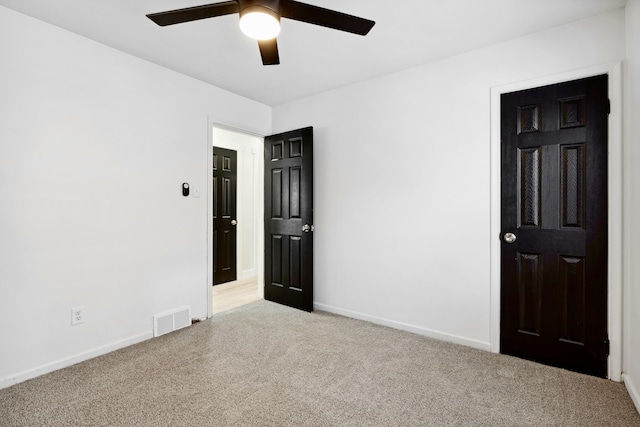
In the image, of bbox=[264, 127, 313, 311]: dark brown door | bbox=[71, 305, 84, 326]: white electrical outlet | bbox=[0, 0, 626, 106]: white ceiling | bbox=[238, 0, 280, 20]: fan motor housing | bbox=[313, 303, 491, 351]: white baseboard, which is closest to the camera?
bbox=[238, 0, 280, 20]: fan motor housing

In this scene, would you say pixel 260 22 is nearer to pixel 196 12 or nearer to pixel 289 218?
pixel 196 12

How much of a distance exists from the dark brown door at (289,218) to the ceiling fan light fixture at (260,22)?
185 centimetres

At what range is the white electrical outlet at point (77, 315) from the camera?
249 centimetres

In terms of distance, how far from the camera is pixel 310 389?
213 centimetres

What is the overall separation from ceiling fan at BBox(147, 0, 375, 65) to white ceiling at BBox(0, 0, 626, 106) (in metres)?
0.42

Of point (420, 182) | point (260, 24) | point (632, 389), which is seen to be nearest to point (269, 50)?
point (260, 24)

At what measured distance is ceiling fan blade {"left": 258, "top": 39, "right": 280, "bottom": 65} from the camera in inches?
76.3

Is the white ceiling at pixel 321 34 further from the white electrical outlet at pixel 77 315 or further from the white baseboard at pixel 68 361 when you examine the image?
the white baseboard at pixel 68 361

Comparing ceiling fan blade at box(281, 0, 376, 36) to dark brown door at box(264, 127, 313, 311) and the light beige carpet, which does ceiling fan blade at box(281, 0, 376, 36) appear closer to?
dark brown door at box(264, 127, 313, 311)

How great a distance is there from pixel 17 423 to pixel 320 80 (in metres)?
3.37

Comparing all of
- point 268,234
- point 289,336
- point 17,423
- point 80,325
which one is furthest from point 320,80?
point 17,423

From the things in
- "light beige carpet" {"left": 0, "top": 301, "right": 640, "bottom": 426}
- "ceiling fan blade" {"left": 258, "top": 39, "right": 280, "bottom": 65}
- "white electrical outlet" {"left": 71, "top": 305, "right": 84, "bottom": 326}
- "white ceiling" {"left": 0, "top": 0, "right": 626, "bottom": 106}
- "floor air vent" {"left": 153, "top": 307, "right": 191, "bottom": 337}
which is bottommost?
"light beige carpet" {"left": 0, "top": 301, "right": 640, "bottom": 426}

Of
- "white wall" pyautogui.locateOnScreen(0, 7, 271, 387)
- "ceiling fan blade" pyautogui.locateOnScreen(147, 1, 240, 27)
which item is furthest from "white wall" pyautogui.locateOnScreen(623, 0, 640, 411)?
"white wall" pyautogui.locateOnScreen(0, 7, 271, 387)

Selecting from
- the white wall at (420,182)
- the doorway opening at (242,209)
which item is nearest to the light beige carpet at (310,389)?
the white wall at (420,182)
